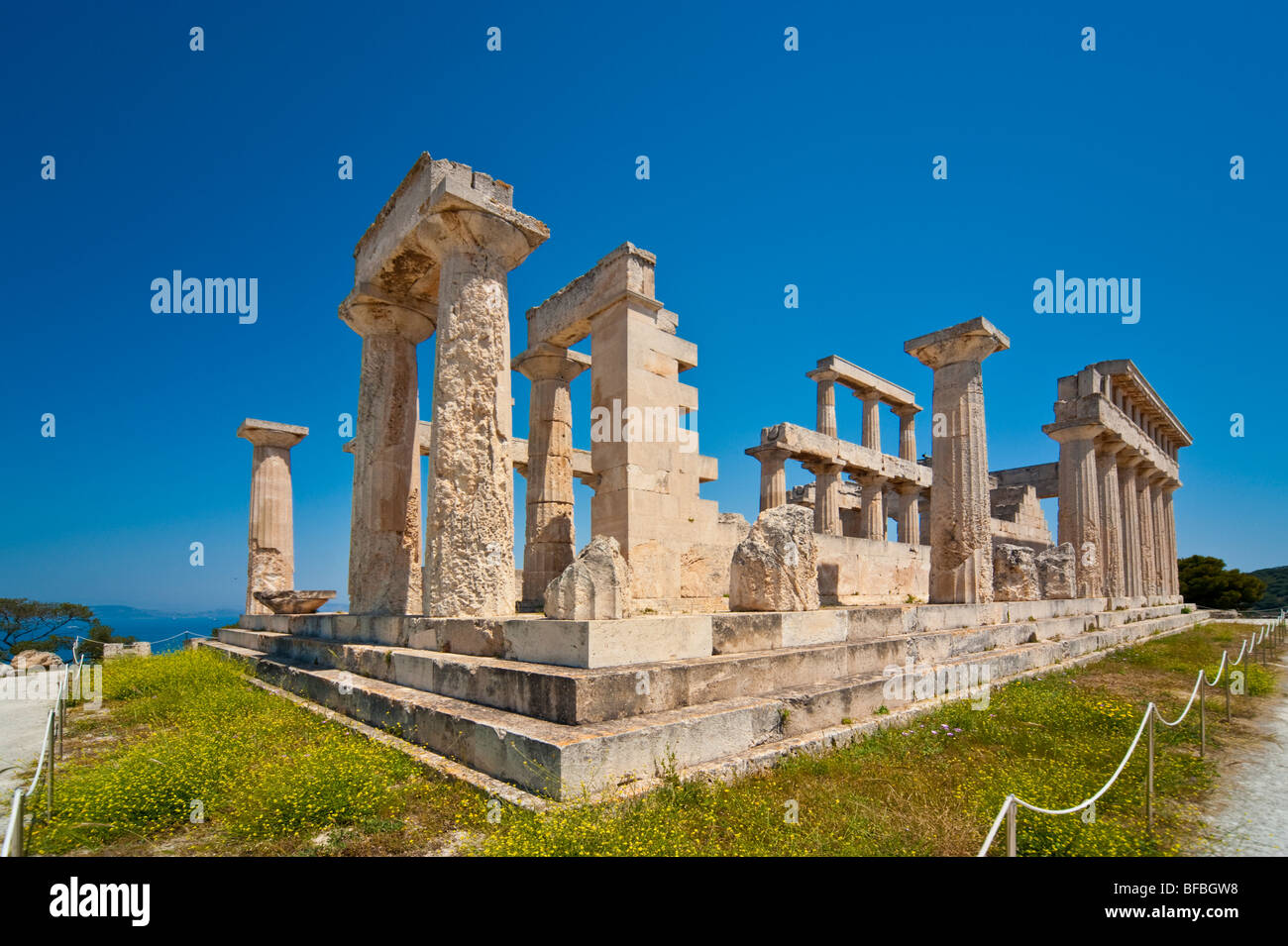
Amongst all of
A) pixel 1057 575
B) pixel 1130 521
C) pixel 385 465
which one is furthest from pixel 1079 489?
pixel 385 465

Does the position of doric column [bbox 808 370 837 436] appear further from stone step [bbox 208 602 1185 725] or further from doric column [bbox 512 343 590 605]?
stone step [bbox 208 602 1185 725]

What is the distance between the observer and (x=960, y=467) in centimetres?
1185

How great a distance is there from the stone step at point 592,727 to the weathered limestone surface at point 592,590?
0.91 metres

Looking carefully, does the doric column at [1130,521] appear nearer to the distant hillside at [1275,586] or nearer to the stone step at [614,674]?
the stone step at [614,674]

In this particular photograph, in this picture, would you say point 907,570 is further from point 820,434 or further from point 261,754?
point 261,754

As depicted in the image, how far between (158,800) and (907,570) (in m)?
16.7

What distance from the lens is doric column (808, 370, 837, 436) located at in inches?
848

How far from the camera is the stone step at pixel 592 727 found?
4.03 metres

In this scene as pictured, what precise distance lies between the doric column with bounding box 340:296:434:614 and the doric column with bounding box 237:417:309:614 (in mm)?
7861

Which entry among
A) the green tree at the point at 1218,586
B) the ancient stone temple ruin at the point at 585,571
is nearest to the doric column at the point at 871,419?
the ancient stone temple ruin at the point at 585,571

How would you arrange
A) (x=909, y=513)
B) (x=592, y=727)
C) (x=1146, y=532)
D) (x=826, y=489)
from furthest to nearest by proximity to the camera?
(x=909, y=513) → (x=1146, y=532) → (x=826, y=489) → (x=592, y=727)

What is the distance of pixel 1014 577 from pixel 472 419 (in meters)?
11.2

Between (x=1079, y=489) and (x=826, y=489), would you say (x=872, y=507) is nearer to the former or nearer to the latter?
(x=826, y=489)

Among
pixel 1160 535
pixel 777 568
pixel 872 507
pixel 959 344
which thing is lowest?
pixel 777 568
